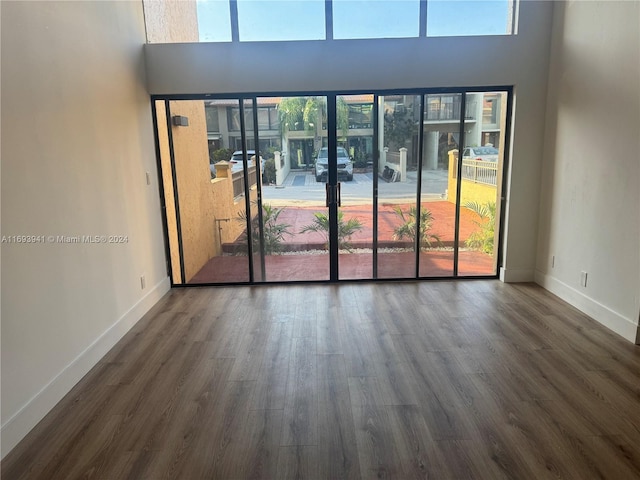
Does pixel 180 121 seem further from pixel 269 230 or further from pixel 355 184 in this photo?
pixel 355 184

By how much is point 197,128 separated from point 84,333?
256 cm

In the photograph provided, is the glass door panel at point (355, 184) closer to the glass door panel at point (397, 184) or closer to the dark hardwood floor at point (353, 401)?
the glass door panel at point (397, 184)

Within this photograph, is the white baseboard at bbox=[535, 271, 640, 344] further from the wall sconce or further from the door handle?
the wall sconce

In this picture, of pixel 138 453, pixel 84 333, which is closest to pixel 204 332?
pixel 84 333

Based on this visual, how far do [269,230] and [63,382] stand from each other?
8.34 feet

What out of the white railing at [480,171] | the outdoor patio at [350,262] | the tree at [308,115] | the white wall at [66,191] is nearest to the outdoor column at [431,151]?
the white railing at [480,171]

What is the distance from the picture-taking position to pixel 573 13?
368 centimetres

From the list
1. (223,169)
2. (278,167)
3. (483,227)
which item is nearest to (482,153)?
(483,227)

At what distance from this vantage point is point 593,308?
11.3 ft

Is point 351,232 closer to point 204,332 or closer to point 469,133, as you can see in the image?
point 469,133

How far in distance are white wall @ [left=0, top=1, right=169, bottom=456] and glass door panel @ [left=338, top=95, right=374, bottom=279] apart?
208 cm

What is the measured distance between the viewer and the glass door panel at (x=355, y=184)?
4.29 metres

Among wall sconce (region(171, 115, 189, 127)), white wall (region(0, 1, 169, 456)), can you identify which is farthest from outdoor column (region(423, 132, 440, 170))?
white wall (region(0, 1, 169, 456))

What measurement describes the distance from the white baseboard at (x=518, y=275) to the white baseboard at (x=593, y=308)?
0.28ft
